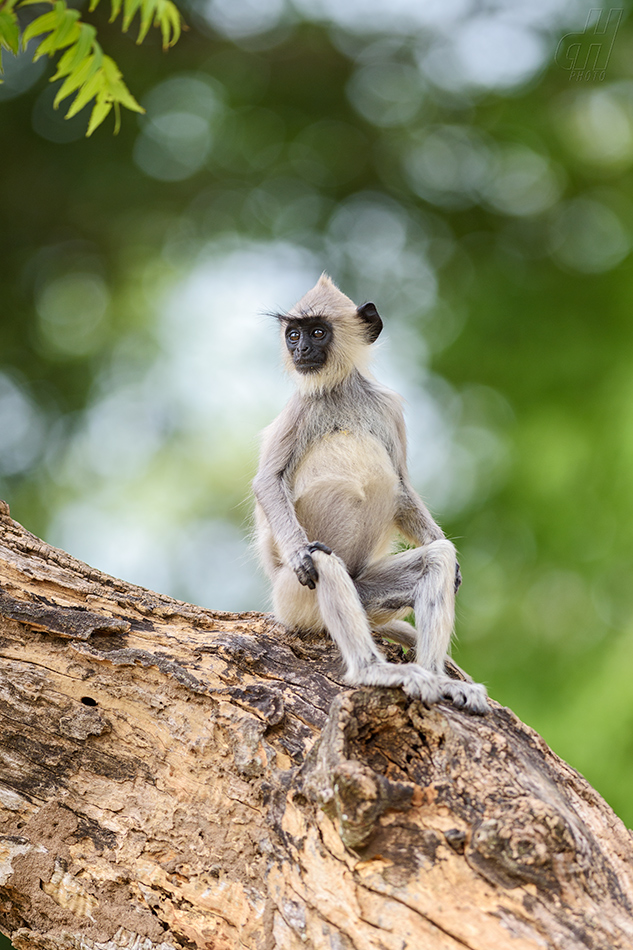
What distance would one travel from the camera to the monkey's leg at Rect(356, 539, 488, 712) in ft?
16.7

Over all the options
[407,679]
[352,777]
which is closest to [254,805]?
[352,777]

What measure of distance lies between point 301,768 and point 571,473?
24.6 feet

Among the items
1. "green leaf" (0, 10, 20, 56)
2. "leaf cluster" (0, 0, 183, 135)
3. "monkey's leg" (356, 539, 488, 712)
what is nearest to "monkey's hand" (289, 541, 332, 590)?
"monkey's leg" (356, 539, 488, 712)

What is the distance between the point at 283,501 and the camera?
625 cm

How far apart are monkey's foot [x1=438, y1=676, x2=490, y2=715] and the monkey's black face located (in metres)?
2.74

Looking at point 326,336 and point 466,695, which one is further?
point 326,336

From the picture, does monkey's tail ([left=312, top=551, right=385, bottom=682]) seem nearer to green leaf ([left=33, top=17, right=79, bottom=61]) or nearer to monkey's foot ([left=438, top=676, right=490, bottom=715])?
monkey's foot ([left=438, top=676, right=490, bottom=715])

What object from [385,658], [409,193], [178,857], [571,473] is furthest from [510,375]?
[178,857]

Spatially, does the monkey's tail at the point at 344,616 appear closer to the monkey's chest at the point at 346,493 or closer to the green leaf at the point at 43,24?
the monkey's chest at the point at 346,493

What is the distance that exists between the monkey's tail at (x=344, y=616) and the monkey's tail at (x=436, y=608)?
374 mm

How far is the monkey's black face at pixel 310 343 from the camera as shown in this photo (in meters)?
6.68

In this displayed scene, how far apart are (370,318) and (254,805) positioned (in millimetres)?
3991

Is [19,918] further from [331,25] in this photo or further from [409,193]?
[331,25]

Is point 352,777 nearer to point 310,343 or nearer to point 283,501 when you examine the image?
point 283,501
